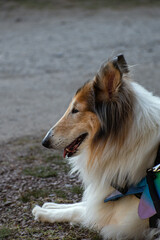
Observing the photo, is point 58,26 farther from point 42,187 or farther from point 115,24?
point 42,187

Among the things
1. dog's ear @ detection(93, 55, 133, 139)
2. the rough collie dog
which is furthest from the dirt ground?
dog's ear @ detection(93, 55, 133, 139)

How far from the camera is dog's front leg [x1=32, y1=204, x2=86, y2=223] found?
11.7ft

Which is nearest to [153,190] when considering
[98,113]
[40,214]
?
[98,113]

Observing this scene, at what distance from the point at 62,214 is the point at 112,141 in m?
1.01

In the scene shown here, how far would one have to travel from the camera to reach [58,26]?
520 inches

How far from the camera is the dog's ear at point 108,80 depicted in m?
2.87

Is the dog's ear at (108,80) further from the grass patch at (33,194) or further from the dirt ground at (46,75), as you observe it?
the grass patch at (33,194)

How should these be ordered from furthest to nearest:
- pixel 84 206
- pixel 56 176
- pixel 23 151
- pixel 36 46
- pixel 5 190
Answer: pixel 36 46 < pixel 23 151 < pixel 56 176 < pixel 5 190 < pixel 84 206

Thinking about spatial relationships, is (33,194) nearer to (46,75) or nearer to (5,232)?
(5,232)

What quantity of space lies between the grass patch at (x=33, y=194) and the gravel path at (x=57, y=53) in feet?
6.12

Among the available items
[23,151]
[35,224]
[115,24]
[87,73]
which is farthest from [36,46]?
[35,224]

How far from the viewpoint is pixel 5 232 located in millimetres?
3488

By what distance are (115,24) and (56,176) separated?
971 centimetres

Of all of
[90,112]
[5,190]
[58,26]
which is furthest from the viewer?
[58,26]
